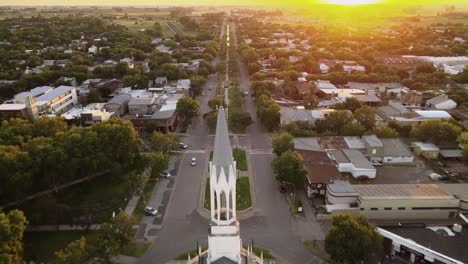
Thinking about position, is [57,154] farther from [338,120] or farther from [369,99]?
[369,99]

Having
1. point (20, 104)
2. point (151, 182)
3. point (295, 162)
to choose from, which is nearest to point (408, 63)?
point (295, 162)

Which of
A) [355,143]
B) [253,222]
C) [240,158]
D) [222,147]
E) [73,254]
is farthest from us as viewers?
[355,143]

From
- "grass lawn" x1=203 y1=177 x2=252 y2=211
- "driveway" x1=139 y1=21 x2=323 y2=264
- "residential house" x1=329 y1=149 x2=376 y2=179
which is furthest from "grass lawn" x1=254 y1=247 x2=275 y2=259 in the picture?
"residential house" x1=329 y1=149 x2=376 y2=179

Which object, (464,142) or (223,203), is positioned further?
(464,142)

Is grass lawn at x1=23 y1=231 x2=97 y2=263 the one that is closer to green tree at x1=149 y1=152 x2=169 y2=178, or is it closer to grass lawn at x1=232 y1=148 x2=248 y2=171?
green tree at x1=149 y1=152 x2=169 y2=178

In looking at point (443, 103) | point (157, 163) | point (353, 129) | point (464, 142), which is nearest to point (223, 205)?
point (157, 163)

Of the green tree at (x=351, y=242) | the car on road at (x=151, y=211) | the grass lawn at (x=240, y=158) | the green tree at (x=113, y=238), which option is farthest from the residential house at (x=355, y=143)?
the green tree at (x=113, y=238)
